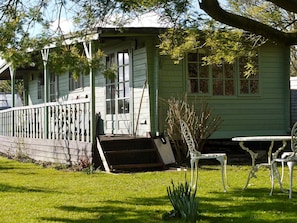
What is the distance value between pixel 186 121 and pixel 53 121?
14.6ft

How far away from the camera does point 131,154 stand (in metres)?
12.1

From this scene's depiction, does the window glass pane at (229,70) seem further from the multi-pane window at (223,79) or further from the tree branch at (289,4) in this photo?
the tree branch at (289,4)

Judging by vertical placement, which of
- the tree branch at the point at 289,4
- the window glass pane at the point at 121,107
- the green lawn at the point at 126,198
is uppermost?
the tree branch at the point at 289,4

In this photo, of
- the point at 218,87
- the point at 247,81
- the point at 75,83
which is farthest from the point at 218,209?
the point at 75,83

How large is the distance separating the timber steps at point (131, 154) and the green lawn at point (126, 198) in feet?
2.50

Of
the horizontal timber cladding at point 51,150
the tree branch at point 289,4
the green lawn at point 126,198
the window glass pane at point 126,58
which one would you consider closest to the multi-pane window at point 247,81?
the window glass pane at point 126,58

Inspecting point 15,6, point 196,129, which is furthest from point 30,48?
point 196,129

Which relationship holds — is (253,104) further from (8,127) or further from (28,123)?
(8,127)

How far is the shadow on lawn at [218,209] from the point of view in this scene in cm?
605

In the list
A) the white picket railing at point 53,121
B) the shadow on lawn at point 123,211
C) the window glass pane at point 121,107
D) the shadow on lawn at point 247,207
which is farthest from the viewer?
the window glass pane at point 121,107

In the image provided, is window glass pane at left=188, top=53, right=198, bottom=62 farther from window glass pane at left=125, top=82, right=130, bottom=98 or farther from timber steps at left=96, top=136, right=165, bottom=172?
timber steps at left=96, top=136, right=165, bottom=172

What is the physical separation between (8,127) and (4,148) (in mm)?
835

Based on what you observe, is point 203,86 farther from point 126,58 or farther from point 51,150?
point 51,150

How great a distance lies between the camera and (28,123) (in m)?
16.8
